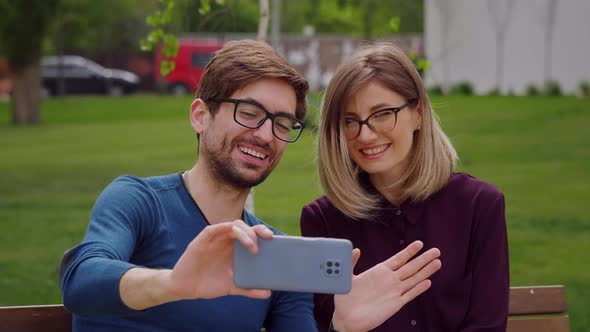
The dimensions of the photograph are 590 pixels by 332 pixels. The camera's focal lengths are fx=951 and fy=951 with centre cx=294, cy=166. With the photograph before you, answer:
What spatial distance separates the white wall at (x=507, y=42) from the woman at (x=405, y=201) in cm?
2323

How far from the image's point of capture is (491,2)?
98.7ft

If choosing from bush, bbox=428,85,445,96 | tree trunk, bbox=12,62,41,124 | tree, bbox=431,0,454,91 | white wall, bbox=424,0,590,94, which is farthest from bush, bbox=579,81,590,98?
tree trunk, bbox=12,62,41,124

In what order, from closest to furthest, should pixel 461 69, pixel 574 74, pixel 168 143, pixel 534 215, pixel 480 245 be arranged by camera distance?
pixel 480 245 → pixel 534 215 → pixel 168 143 → pixel 574 74 → pixel 461 69

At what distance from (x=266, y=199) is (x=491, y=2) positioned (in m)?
18.5

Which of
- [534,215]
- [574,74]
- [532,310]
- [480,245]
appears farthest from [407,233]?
[574,74]

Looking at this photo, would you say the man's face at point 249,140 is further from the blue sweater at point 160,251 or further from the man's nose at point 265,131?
the blue sweater at point 160,251

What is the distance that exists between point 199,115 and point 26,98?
3225 centimetres

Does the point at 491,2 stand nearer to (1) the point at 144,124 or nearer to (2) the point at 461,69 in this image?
(2) the point at 461,69

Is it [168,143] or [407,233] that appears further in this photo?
[168,143]

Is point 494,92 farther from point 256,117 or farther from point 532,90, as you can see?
point 256,117

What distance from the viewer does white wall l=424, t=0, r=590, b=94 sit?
90.3ft

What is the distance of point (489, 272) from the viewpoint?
371 centimetres

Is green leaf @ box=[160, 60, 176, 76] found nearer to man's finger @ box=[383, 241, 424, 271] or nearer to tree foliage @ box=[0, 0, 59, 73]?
man's finger @ box=[383, 241, 424, 271]

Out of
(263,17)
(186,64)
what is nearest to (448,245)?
(263,17)
